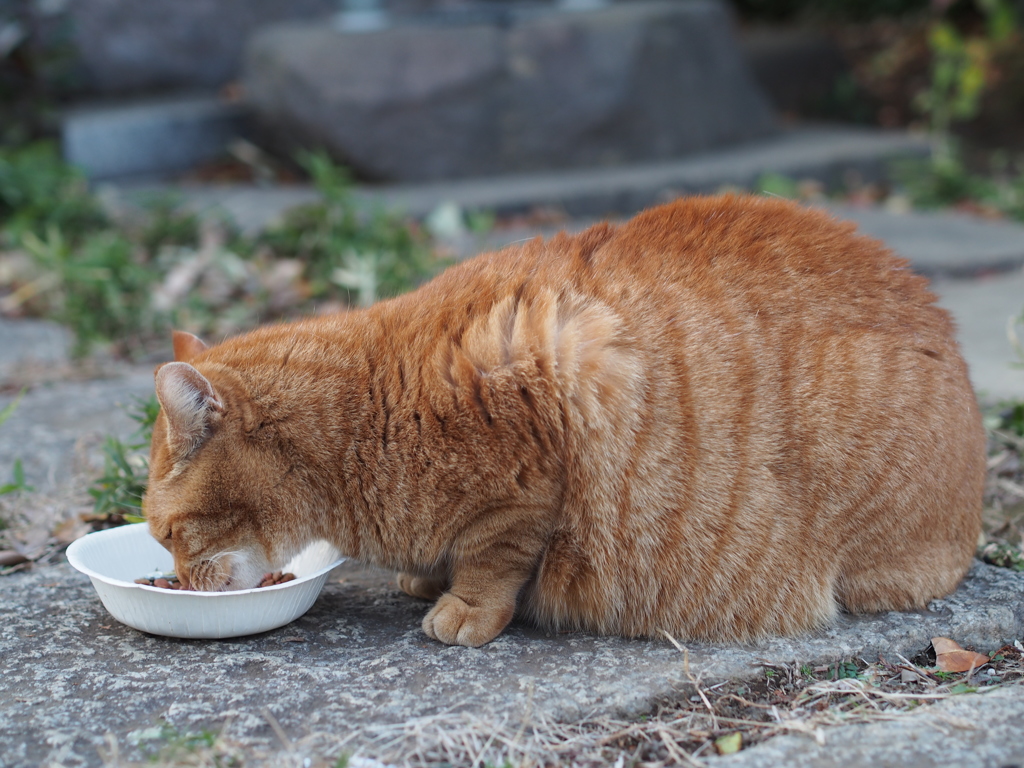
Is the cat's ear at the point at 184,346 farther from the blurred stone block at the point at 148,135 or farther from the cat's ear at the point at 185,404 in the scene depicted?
the blurred stone block at the point at 148,135

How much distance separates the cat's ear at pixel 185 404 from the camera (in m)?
2.16

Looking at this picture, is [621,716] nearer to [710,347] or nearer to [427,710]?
[427,710]

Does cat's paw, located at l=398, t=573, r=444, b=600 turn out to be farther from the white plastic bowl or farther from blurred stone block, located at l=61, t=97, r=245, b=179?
blurred stone block, located at l=61, t=97, r=245, b=179

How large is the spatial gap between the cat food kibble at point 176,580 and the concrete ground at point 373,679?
111 mm

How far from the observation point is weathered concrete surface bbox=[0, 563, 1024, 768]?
6.41ft

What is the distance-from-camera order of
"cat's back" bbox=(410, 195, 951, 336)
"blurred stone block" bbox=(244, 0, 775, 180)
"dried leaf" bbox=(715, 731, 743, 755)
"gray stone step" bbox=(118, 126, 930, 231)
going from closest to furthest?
"dried leaf" bbox=(715, 731, 743, 755) < "cat's back" bbox=(410, 195, 951, 336) < "gray stone step" bbox=(118, 126, 930, 231) < "blurred stone block" bbox=(244, 0, 775, 180)

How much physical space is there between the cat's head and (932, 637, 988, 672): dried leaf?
1477 millimetres

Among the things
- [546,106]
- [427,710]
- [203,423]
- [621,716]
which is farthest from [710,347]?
[546,106]

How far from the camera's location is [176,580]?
2.56m

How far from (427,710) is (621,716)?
38cm

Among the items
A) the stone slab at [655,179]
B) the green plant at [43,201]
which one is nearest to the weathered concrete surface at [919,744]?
the stone slab at [655,179]

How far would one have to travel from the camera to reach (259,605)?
225 centimetres

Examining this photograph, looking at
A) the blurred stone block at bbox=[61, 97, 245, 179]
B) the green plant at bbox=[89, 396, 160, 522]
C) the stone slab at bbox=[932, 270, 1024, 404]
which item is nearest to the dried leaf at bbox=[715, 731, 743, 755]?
the green plant at bbox=[89, 396, 160, 522]

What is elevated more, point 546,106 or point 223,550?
point 546,106
